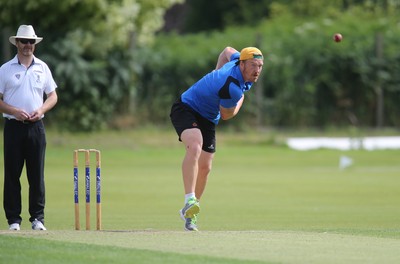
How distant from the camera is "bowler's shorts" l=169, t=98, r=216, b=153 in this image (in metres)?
12.1

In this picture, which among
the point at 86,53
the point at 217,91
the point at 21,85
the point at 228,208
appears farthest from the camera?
the point at 86,53

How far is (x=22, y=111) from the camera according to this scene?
11766mm

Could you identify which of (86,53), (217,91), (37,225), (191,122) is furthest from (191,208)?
(86,53)

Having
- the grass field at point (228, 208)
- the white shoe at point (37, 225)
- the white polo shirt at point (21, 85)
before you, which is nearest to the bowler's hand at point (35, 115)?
the white polo shirt at point (21, 85)

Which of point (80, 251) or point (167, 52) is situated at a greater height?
point (167, 52)

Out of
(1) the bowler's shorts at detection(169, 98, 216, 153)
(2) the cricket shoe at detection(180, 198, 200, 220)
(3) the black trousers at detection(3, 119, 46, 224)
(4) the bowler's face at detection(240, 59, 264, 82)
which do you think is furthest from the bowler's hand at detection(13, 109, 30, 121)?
(4) the bowler's face at detection(240, 59, 264, 82)

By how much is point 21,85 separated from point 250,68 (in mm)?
2403

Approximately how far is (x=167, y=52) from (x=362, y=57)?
5.86 m

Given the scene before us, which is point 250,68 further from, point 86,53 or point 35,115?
point 86,53

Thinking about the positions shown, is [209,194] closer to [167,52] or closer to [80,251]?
[80,251]

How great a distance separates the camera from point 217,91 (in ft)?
38.8

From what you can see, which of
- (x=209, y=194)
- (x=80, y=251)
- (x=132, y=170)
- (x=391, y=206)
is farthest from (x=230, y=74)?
(x=132, y=170)

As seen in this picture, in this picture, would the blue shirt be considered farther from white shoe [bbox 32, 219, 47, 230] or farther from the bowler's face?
white shoe [bbox 32, 219, 47, 230]

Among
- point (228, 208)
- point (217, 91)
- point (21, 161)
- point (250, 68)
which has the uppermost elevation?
point (250, 68)
